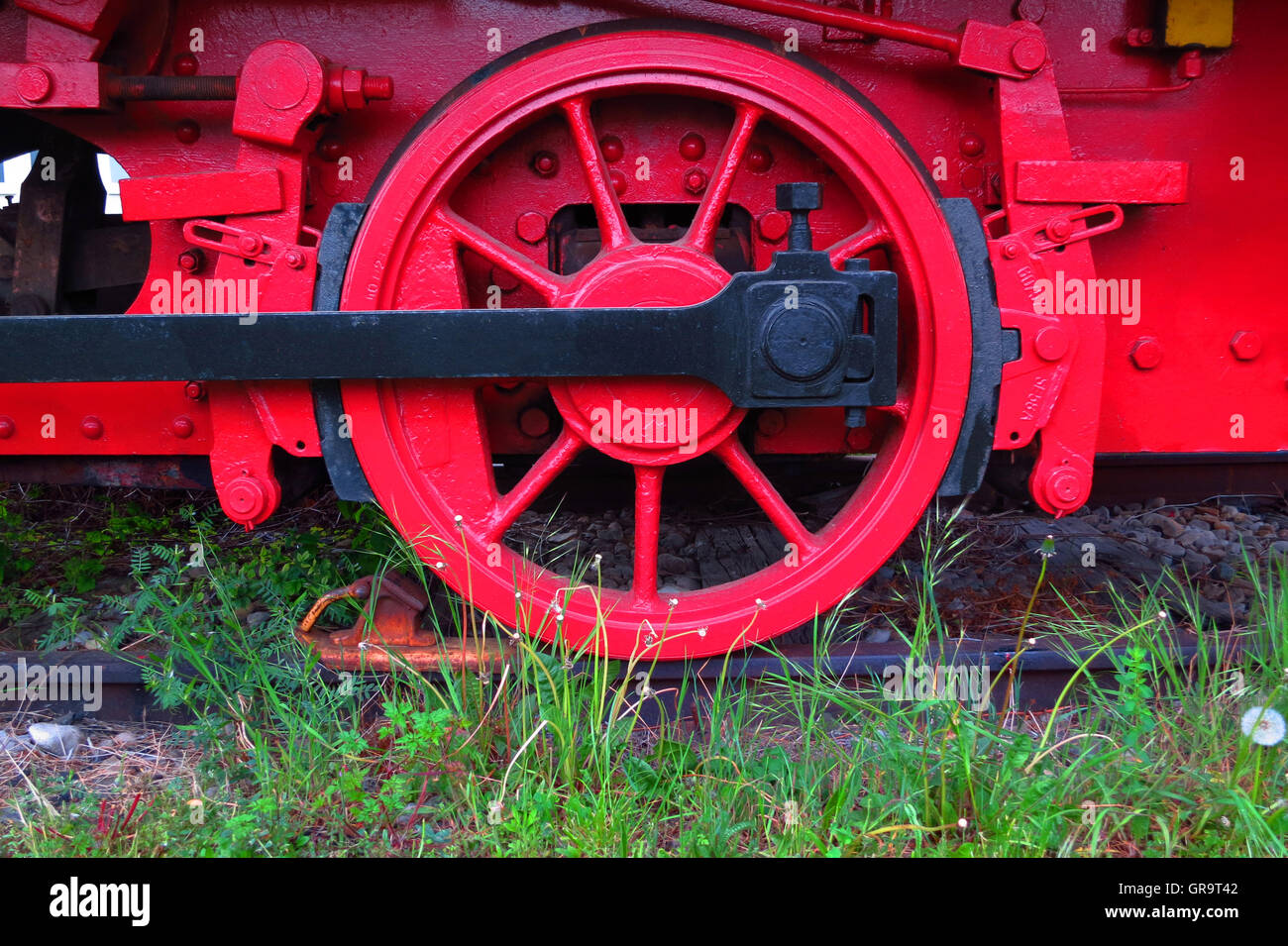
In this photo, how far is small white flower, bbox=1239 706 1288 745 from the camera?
5.11 ft

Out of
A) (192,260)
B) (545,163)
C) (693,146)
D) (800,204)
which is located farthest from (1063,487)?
(192,260)

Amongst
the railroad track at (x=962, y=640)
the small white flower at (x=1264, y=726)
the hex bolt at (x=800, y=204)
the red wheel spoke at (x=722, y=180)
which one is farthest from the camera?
the railroad track at (x=962, y=640)

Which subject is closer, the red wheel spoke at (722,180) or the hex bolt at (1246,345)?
the red wheel spoke at (722,180)

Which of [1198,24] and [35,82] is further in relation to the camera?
[1198,24]

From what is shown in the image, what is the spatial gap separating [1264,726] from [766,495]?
988 millimetres

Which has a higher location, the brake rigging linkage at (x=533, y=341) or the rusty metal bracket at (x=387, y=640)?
the brake rigging linkage at (x=533, y=341)

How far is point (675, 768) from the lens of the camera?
180 centimetres

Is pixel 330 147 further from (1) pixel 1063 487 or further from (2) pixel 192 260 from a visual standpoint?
(1) pixel 1063 487

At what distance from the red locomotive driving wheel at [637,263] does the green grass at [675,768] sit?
6.5 inches

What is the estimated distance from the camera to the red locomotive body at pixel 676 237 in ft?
6.07

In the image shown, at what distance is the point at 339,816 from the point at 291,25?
63.4 inches

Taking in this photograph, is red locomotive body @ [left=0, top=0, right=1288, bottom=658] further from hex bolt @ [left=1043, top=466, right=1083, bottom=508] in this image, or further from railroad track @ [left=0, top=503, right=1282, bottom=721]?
railroad track @ [left=0, top=503, right=1282, bottom=721]

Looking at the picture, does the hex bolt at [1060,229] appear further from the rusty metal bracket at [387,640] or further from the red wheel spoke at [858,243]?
the rusty metal bracket at [387,640]

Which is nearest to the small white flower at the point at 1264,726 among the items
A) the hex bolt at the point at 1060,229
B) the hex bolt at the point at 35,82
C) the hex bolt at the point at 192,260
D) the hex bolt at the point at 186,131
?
the hex bolt at the point at 1060,229
